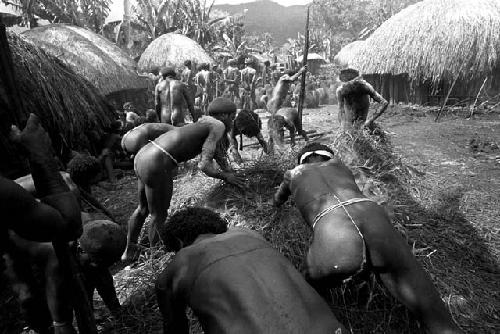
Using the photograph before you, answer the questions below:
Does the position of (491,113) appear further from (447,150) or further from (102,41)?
(102,41)

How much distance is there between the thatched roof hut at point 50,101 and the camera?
4.21 m

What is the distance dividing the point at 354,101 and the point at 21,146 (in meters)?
5.32

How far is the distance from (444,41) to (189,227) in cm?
1212

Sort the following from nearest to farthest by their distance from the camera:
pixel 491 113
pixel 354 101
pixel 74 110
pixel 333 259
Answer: pixel 333 259 → pixel 74 110 → pixel 354 101 → pixel 491 113

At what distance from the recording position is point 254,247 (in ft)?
5.56

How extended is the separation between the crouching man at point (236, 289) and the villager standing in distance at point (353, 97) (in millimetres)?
4606

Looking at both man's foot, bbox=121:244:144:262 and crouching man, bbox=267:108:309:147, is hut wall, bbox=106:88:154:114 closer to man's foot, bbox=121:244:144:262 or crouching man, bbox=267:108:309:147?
crouching man, bbox=267:108:309:147

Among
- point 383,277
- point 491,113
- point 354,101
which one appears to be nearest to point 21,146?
point 383,277

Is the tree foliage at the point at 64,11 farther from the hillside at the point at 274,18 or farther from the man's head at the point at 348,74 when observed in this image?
the hillside at the point at 274,18

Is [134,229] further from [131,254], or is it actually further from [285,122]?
[285,122]

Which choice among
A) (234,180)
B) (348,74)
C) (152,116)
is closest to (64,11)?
(152,116)

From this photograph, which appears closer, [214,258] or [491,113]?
[214,258]

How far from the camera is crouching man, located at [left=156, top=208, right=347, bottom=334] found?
1457 mm

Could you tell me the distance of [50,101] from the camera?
16.3 feet
